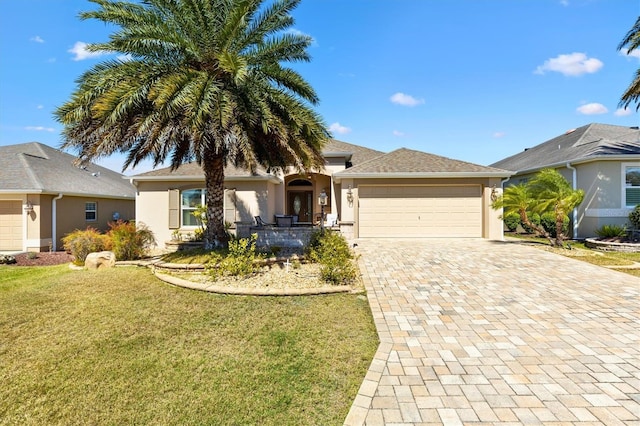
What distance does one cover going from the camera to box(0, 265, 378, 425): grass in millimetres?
3070

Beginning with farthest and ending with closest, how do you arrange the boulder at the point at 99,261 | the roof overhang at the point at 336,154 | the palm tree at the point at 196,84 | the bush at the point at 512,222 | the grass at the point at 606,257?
the bush at the point at 512,222 → the roof overhang at the point at 336,154 → the boulder at the point at 99,261 → the grass at the point at 606,257 → the palm tree at the point at 196,84

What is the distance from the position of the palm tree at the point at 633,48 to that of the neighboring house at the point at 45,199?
2685 centimetres

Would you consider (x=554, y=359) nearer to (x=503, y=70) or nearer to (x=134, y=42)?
(x=134, y=42)

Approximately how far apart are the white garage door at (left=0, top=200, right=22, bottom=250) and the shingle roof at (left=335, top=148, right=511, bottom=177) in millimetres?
15319

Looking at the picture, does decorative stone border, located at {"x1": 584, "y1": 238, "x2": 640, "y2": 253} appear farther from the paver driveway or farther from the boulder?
the boulder

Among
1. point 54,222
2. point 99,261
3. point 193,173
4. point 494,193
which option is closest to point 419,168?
point 494,193

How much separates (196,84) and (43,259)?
1138 centimetres

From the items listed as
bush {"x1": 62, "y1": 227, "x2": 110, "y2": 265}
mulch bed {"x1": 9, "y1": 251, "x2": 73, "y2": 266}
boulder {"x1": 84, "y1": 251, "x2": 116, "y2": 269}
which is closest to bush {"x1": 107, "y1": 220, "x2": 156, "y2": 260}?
bush {"x1": 62, "y1": 227, "x2": 110, "y2": 265}

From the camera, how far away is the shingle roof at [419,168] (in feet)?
43.5

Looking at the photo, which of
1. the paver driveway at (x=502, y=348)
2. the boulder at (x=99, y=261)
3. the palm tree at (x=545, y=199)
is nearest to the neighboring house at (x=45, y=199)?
the boulder at (x=99, y=261)

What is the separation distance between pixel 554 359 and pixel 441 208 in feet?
34.5

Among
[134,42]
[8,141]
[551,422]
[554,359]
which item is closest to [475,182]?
[554,359]

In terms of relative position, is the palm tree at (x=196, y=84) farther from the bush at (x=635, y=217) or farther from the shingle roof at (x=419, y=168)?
the bush at (x=635, y=217)

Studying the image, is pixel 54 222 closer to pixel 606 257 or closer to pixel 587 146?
pixel 606 257
